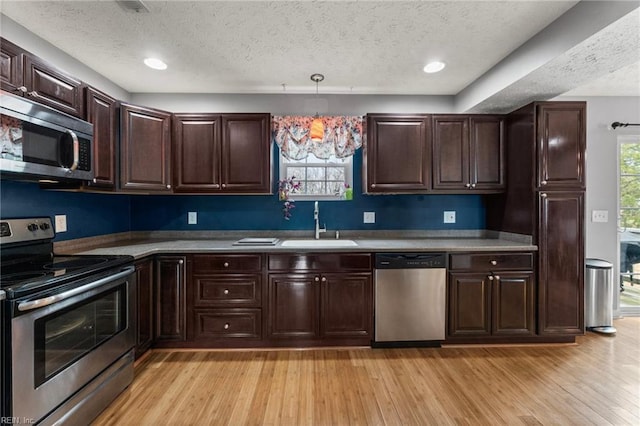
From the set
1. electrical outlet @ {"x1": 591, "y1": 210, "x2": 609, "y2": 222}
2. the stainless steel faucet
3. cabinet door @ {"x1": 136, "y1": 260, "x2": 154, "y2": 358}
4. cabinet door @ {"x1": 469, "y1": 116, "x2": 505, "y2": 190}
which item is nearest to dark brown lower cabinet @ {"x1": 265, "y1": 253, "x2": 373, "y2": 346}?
the stainless steel faucet

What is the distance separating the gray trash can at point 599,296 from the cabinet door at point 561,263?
18.7 inches

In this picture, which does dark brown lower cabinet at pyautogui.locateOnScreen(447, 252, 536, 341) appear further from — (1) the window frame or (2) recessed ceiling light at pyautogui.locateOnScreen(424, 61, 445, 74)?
(2) recessed ceiling light at pyautogui.locateOnScreen(424, 61, 445, 74)

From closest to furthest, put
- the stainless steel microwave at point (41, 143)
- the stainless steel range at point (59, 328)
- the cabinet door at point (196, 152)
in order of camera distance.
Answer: the stainless steel range at point (59, 328), the stainless steel microwave at point (41, 143), the cabinet door at point (196, 152)

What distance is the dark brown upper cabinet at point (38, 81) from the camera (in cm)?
172

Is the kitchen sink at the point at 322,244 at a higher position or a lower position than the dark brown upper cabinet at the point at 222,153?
lower

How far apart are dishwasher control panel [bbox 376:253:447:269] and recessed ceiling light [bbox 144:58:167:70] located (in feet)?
8.16

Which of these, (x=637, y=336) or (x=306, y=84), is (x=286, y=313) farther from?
(x=637, y=336)

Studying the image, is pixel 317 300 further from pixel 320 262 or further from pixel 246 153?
pixel 246 153

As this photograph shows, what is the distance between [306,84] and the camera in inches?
123

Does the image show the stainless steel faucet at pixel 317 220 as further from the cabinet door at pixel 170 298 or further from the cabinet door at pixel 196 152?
the cabinet door at pixel 170 298

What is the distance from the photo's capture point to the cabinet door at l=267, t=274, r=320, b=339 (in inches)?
108

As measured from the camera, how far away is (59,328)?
5.49 feet

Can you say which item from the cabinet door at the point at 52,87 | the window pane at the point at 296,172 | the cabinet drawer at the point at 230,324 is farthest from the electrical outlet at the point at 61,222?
the window pane at the point at 296,172

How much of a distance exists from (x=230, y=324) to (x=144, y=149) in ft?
5.73
